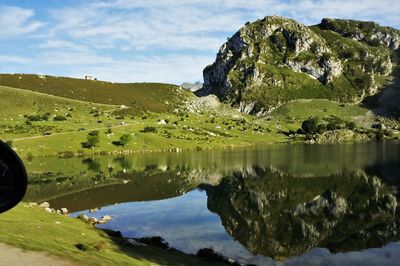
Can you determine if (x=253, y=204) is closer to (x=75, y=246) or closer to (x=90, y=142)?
(x=75, y=246)

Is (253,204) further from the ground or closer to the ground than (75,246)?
closer to the ground

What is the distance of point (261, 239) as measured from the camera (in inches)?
1847

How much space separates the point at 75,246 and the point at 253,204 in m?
40.3

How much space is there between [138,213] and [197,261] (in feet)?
94.7

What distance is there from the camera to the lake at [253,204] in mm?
44156

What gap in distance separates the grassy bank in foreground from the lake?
7.54m

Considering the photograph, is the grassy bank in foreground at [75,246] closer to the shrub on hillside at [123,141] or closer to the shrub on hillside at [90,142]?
the shrub on hillside at [90,142]

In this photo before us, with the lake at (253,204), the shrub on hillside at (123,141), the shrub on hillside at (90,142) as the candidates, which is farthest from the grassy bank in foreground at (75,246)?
the shrub on hillside at (123,141)

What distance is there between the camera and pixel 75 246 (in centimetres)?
3091

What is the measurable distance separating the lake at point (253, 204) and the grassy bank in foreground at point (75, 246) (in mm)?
7540

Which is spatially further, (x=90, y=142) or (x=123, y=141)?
(x=123, y=141)

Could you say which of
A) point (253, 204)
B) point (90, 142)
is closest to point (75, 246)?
point (253, 204)

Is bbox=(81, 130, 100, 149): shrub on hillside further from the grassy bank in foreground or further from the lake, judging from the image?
the grassy bank in foreground

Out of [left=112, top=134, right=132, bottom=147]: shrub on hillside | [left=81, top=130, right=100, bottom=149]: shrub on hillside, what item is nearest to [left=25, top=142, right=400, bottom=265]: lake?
[left=81, top=130, right=100, bottom=149]: shrub on hillside
